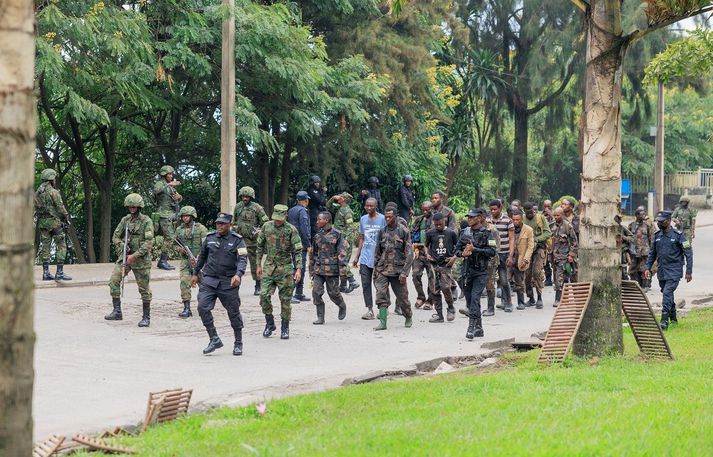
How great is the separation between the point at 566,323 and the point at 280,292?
4.48 metres

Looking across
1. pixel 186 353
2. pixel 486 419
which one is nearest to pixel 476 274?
pixel 186 353

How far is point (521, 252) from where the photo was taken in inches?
711

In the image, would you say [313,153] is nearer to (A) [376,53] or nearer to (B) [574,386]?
(A) [376,53]

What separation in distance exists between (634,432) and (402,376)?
4.61 meters

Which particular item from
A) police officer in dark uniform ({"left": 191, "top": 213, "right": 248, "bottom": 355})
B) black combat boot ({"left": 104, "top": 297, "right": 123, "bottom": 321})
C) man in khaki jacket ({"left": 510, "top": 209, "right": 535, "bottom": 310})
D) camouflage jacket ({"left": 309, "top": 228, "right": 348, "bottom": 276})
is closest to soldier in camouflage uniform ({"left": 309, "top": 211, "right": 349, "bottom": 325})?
camouflage jacket ({"left": 309, "top": 228, "right": 348, "bottom": 276})

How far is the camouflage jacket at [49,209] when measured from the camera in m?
18.6

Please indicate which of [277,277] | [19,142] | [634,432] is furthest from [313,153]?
[19,142]

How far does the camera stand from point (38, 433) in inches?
332

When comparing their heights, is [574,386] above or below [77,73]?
below

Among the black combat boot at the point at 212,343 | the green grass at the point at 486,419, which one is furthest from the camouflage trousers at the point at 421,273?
the green grass at the point at 486,419

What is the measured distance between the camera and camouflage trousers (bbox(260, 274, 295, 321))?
46.6 ft

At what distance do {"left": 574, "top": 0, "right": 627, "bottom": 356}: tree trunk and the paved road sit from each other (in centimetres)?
231

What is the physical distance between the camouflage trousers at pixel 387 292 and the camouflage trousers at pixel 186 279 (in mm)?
2803

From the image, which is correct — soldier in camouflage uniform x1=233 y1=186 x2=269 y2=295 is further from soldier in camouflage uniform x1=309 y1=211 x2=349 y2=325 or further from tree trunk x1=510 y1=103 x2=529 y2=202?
tree trunk x1=510 y1=103 x2=529 y2=202
